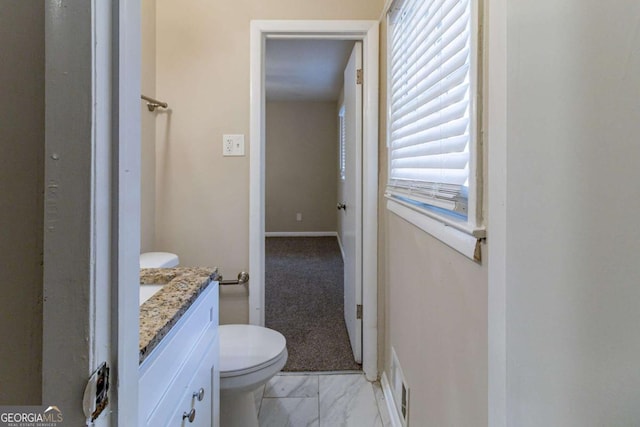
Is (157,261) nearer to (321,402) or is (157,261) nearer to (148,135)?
(148,135)

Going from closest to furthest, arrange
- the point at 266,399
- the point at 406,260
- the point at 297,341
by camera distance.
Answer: the point at 406,260 → the point at 266,399 → the point at 297,341

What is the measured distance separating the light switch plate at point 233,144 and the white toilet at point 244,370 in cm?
100

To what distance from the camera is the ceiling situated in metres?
3.60

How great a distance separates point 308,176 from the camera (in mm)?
6555

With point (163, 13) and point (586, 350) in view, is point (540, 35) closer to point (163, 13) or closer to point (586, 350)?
point (586, 350)

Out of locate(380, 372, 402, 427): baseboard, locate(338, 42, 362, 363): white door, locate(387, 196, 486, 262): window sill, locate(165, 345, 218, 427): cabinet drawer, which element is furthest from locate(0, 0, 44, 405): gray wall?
locate(338, 42, 362, 363): white door

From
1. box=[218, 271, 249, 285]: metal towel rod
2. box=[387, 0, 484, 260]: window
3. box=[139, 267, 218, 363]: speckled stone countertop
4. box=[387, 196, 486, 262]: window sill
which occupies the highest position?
box=[387, 0, 484, 260]: window

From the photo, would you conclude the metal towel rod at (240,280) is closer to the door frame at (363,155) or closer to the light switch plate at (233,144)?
the door frame at (363,155)

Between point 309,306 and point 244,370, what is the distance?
1.83 m

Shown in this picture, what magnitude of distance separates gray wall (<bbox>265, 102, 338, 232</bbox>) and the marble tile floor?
4.61 metres

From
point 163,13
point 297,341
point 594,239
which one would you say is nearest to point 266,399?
point 297,341

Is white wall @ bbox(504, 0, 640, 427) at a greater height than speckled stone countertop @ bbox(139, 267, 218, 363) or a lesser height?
greater

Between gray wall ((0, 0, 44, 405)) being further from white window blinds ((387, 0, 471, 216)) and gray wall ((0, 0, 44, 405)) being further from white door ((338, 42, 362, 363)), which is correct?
white door ((338, 42, 362, 363))

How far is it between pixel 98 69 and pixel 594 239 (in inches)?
26.9
